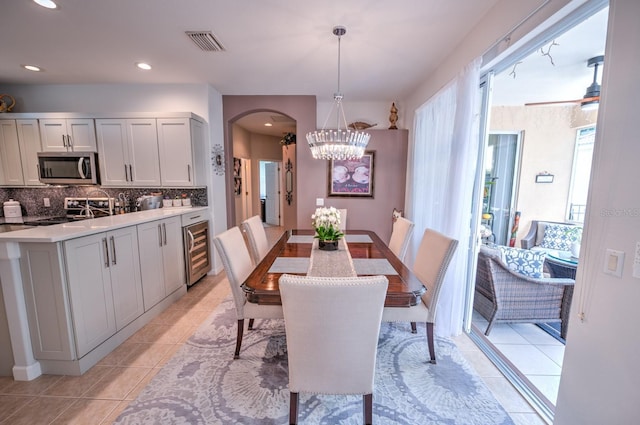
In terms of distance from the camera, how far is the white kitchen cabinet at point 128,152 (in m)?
3.44

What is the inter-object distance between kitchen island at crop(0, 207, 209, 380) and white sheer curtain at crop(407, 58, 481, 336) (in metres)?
2.92

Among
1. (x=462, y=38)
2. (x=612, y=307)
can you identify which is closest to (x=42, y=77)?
(x=462, y=38)

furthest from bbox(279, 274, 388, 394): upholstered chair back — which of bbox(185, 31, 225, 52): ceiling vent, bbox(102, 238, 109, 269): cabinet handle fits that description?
bbox(185, 31, 225, 52): ceiling vent

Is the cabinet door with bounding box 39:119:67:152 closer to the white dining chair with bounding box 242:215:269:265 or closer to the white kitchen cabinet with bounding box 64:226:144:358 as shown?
the white kitchen cabinet with bounding box 64:226:144:358

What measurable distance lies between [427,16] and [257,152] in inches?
233

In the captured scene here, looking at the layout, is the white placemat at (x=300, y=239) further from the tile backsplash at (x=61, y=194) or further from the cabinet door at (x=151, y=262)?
the tile backsplash at (x=61, y=194)

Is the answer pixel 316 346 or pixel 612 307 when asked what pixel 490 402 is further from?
pixel 316 346

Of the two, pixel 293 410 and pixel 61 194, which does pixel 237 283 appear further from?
pixel 61 194

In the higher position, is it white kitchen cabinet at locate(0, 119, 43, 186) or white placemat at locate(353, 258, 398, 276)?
white kitchen cabinet at locate(0, 119, 43, 186)

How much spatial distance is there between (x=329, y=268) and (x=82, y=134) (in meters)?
3.98

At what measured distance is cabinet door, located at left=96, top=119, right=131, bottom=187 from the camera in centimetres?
344

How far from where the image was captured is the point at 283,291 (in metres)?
1.16

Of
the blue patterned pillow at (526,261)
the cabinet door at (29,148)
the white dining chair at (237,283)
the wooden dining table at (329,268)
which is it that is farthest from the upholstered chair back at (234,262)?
the cabinet door at (29,148)

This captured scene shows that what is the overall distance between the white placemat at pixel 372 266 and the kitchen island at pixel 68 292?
203 cm
